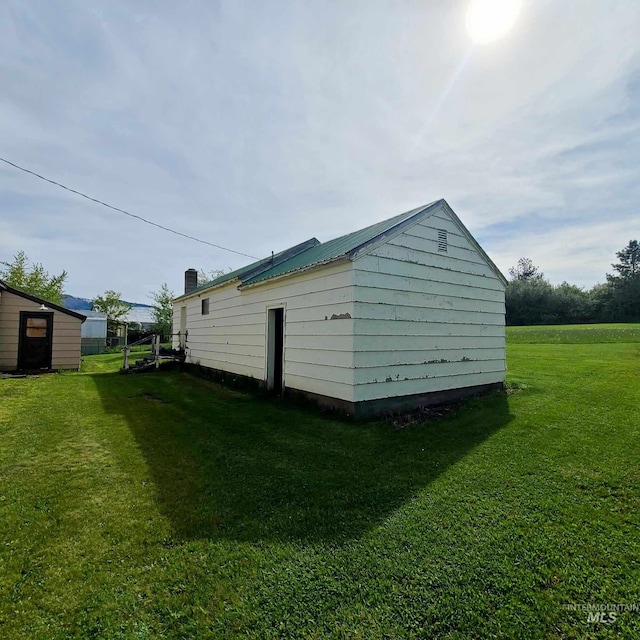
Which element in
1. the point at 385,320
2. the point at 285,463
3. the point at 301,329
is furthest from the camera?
the point at 301,329

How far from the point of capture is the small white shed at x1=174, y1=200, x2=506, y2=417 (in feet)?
21.0

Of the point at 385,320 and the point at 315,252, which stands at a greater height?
the point at 315,252

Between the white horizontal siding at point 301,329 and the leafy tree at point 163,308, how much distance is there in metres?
20.1

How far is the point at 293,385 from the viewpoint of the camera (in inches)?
309

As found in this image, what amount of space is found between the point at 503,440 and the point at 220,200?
11.1 m

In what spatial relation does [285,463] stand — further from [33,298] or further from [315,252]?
[33,298]

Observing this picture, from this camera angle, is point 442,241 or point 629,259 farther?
point 629,259

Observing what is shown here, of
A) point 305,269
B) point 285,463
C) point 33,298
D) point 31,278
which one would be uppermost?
point 31,278

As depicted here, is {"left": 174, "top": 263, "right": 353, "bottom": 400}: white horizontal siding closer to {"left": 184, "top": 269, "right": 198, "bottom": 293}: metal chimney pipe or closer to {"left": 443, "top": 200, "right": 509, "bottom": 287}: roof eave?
{"left": 443, "top": 200, "right": 509, "bottom": 287}: roof eave

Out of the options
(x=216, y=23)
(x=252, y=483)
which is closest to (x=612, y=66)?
(x=216, y=23)

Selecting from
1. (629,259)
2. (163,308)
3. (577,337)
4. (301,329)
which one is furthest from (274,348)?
(629,259)

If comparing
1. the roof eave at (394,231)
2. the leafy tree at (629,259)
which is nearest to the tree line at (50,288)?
the roof eave at (394,231)

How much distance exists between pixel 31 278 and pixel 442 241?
90.1 ft

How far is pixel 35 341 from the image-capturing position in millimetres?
13195
